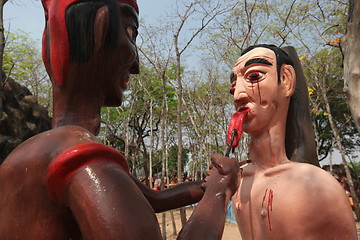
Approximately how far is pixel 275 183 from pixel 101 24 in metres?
1.37

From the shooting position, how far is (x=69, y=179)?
0.77 meters

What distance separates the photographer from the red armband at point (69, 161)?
765mm

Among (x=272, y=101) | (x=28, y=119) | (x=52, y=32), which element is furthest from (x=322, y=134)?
(x=52, y=32)

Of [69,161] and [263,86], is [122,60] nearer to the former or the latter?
[69,161]

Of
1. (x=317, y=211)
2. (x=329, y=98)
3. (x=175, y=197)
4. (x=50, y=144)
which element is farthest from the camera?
(x=329, y=98)

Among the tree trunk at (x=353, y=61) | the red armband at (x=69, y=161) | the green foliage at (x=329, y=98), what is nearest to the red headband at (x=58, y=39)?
the red armband at (x=69, y=161)

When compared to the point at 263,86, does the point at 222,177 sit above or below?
below

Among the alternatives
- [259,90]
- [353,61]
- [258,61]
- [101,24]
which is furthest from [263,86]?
[353,61]

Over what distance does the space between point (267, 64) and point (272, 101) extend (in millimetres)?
243

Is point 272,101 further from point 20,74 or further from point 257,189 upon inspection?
Result: point 20,74

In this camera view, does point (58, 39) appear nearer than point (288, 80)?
Yes

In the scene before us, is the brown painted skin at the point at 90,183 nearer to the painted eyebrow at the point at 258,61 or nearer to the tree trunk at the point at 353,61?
the painted eyebrow at the point at 258,61

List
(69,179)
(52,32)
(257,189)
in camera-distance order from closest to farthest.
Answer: (69,179), (52,32), (257,189)

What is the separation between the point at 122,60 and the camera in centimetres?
103
